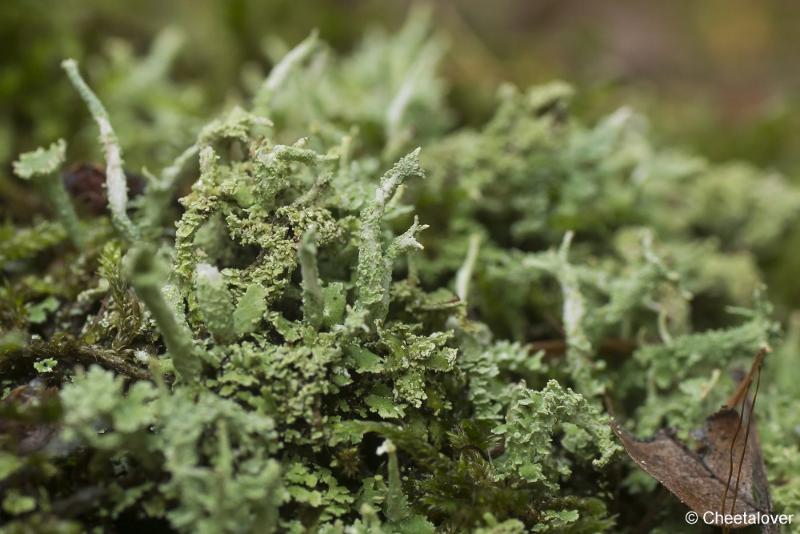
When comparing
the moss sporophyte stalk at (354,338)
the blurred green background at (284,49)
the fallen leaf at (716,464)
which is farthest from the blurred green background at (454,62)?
the fallen leaf at (716,464)

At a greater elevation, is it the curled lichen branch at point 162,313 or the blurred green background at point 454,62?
the blurred green background at point 454,62

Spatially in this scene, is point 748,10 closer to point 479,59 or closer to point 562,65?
point 562,65

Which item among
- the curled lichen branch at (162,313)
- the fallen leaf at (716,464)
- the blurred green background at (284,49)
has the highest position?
the blurred green background at (284,49)

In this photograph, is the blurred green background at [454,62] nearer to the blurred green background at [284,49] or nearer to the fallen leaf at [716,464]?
the blurred green background at [284,49]

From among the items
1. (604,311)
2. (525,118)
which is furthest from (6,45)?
(604,311)

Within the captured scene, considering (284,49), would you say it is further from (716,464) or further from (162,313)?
(716,464)

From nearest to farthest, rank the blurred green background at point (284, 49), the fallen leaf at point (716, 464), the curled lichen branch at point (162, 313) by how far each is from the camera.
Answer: the curled lichen branch at point (162, 313) → the fallen leaf at point (716, 464) → the blurred green background at point (284, 49)

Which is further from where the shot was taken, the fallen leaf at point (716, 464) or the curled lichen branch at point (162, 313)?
the fallen leaf at point (716, 464)
